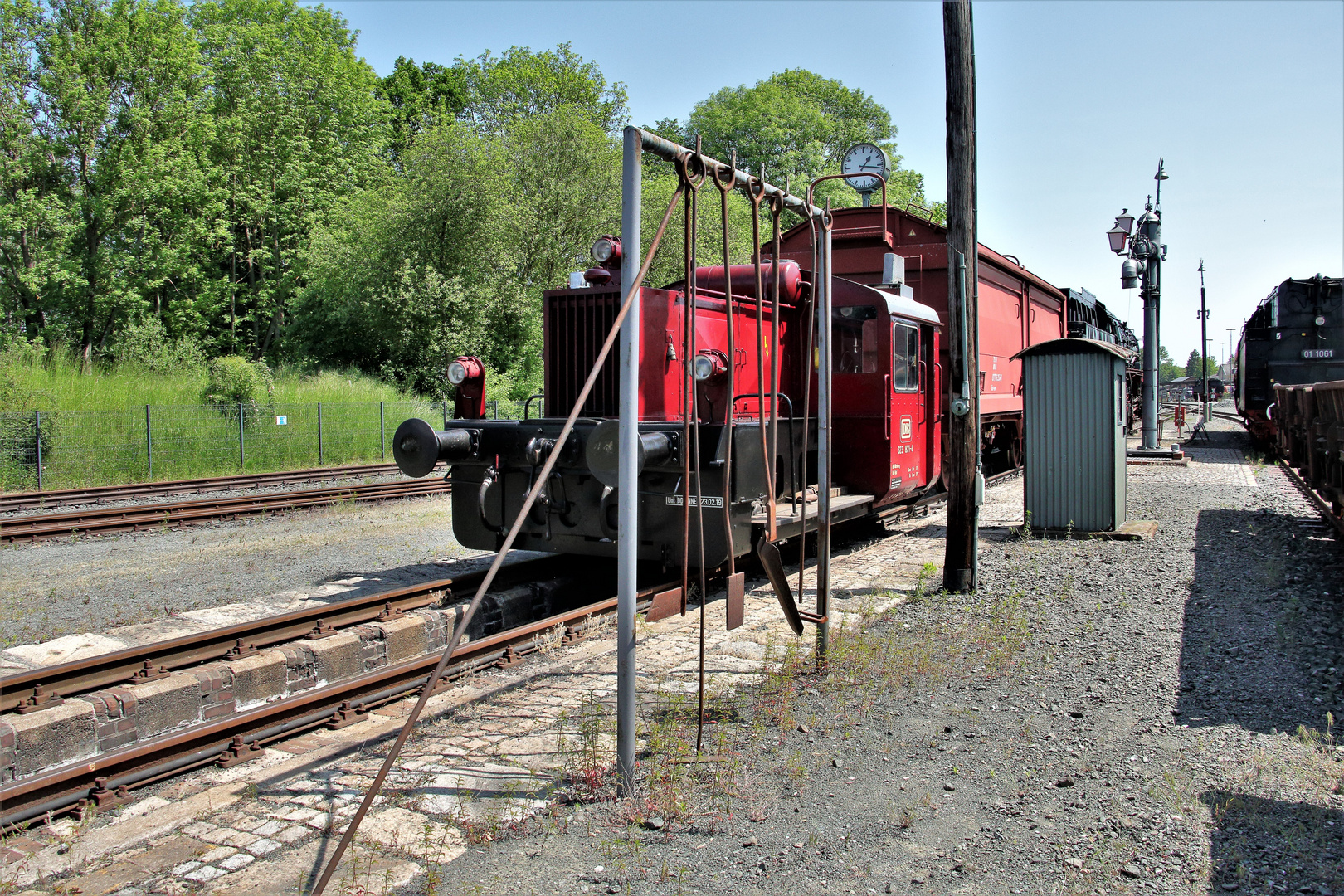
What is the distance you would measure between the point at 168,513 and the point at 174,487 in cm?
469

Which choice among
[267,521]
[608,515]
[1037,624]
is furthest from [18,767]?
[267,521]

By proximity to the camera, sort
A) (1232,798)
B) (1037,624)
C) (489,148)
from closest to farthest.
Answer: (1232,798) → (1037,624) → (489,148)

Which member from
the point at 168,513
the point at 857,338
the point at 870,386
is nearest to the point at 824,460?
the point at 870,386

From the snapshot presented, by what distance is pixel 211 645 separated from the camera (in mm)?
5820

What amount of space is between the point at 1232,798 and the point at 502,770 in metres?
3.17

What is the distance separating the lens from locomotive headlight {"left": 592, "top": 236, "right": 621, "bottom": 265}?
7.31 meters

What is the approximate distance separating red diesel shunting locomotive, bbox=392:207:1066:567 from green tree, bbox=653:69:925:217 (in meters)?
38.0

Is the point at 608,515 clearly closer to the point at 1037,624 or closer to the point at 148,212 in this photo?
the point at 1037,624

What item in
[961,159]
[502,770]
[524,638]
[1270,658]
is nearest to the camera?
[502,770]

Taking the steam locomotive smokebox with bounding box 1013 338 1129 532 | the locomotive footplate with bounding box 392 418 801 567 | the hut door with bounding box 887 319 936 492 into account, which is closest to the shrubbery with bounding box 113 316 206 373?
the locomotive footplate with bounding box 392 418 801 567

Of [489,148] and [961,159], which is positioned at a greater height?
[489,148]

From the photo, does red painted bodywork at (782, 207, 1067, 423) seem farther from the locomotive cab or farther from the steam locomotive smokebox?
the locomotive cab

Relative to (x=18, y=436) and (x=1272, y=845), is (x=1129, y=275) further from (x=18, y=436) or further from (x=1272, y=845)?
(x=18, y=436)

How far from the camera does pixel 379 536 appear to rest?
38.4 feet
